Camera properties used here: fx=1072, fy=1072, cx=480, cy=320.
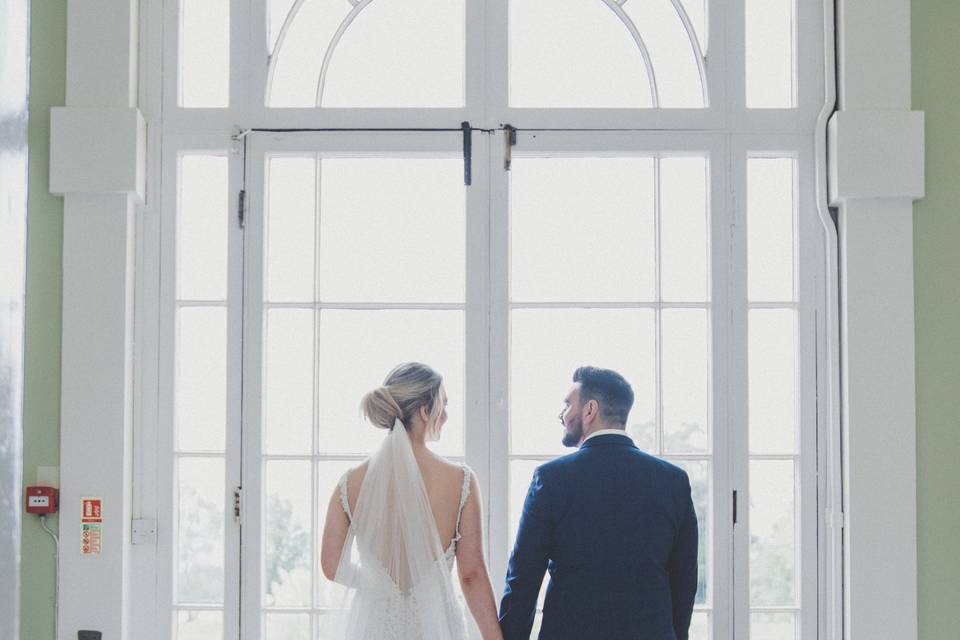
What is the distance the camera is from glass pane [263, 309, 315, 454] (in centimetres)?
363

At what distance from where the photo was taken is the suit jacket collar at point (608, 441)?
307 centimetres

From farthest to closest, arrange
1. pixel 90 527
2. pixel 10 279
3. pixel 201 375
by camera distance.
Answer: pixel 201 375
pixel 90 527
pixel 10 279

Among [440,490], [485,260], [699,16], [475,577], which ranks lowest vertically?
[475,577]

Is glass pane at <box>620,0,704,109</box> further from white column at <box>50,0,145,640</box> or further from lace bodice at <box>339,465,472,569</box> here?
white column at <box>50,0,145,640</box>

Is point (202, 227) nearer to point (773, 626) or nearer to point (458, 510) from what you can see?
point (458, 510)

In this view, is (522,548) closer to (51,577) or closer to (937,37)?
(51,577)

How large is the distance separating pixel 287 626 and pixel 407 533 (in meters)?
0.79

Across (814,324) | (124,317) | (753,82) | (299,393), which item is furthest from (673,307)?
(124,317)

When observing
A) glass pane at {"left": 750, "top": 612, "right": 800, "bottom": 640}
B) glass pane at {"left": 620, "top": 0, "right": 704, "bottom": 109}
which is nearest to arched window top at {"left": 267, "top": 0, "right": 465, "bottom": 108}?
glass pane at {"left": 620, "top": 0, "right": 704, "bottom": 109}

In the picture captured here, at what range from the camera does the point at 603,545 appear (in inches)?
117

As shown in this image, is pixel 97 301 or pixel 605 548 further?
pixel 97 301

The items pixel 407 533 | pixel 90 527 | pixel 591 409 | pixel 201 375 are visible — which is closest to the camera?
pixel 407 533

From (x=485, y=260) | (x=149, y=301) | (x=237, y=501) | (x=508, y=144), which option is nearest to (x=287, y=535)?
(x=237, y=501)

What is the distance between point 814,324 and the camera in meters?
3.62
